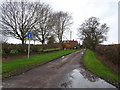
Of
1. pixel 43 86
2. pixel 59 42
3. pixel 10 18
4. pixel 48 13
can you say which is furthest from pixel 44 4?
pixel 43 86

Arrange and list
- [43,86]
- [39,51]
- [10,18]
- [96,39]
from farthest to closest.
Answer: [96,39] < [10,18] < [39,51] < [43,86]

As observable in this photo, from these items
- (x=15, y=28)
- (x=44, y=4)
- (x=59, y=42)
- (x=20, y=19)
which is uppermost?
(x=44, y=4)

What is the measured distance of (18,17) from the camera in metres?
19.9

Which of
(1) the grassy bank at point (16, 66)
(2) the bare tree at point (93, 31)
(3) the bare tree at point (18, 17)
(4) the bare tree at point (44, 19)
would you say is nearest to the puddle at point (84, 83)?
(1) the grassy bank at point (16, 66)

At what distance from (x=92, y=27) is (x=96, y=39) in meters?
4.84

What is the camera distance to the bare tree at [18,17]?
62.5 ft

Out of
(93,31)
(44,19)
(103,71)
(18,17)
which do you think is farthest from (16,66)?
(93,31)

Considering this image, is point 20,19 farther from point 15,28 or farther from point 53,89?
point 53,89

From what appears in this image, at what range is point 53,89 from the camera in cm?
376

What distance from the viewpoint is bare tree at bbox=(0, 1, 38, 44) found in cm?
1906

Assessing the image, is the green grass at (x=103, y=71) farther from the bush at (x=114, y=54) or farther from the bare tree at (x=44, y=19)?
the bare tree at (x=44, y=19)

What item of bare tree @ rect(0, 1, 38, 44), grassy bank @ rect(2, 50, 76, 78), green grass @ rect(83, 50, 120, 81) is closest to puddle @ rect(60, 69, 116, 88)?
green grass @ rect(83, 50, 120, 81)

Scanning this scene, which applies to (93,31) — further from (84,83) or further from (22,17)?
(84,83)

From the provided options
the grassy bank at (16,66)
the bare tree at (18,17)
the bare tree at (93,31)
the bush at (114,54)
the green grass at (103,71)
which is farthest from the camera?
the bare tree at (93,31)
